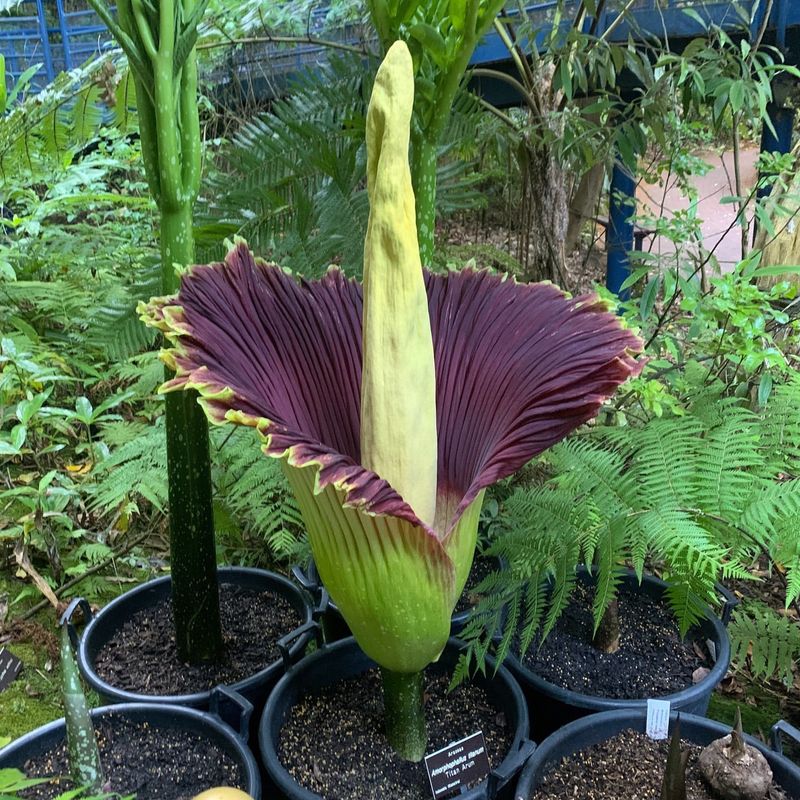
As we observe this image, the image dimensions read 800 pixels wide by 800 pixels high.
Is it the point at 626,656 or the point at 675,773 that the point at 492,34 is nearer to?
the point at 626,656

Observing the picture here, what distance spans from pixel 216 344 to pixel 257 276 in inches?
7.2

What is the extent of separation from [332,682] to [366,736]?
0.45 feet

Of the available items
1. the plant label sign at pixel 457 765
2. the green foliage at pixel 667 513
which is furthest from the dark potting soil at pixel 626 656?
the plant label sign at pixel 457 765

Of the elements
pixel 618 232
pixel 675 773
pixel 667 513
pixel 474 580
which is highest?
pixel 618 232

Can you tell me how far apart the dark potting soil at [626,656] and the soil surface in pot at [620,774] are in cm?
12

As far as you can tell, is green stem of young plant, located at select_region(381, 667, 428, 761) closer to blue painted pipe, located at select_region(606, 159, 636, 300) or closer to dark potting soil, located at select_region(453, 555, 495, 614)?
dark potting soil, located at select_region(453, 555, 495, 614)

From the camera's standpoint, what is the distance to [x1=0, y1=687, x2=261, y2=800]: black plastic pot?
3.48ft

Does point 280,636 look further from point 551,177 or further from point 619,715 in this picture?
point 551,177

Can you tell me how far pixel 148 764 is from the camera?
1.09 meters

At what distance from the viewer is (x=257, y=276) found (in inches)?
39.7

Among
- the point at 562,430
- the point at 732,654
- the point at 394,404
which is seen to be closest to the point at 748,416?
the point at 732,654

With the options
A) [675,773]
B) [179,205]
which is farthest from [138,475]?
[675,773]

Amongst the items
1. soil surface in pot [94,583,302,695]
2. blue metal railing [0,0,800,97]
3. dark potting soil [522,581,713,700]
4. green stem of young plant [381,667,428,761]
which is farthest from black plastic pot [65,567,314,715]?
blue metal railing [0,0,800,97]

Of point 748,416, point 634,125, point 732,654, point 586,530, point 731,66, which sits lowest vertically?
point 732,654
